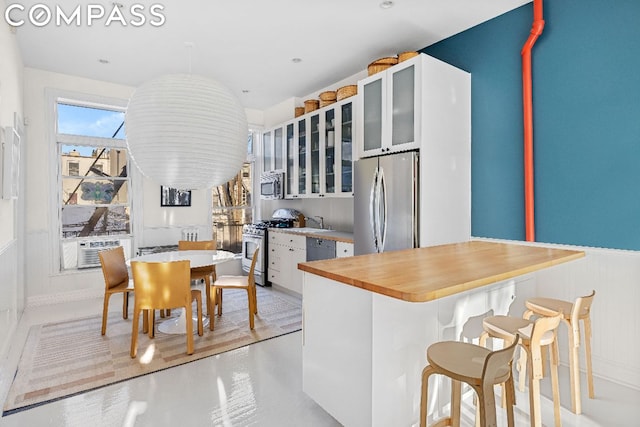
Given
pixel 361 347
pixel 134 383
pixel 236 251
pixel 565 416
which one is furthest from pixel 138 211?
pixel 565 416

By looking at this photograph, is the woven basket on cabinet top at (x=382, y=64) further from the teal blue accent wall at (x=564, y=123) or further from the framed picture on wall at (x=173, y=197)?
the framed picture on wall at (x=173, y=197)

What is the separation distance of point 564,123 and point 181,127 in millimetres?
2803

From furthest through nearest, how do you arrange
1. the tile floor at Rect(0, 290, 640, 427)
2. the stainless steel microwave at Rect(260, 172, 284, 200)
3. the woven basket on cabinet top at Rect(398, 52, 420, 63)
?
the stainless steel microwave at Rect(260, 172, 284, 200) < the woven basket on cabinet top at Rect(398, 52, 420, 63) < the tile floor at Rect(0, 290, 640, 427)

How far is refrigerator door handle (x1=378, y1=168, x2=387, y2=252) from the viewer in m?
3.27

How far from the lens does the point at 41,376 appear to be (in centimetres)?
254

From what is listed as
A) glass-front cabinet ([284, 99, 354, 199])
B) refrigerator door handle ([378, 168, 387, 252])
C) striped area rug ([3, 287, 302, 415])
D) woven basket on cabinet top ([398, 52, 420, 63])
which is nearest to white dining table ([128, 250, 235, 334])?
striped area rug ([3, 287, 302, 415])

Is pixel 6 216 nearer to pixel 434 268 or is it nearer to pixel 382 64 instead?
pixel 434 268

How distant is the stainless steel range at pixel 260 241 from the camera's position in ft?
16.8

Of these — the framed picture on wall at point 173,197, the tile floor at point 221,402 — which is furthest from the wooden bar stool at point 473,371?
the framed picture on wall at point 173,197

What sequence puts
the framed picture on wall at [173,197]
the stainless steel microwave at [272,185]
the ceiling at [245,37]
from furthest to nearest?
1. the stainless steel microwave at [272,185]
2. the framed picture on wall at [173,197]
3. the ceiling at [245,37]

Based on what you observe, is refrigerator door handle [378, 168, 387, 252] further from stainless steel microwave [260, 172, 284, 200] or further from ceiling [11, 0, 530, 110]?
stainless steel microwave [260, 172, 284, 200]

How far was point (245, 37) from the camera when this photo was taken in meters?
3.48

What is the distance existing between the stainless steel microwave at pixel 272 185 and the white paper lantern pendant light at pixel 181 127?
2.83m

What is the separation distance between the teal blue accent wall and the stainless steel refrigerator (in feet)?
2.40
